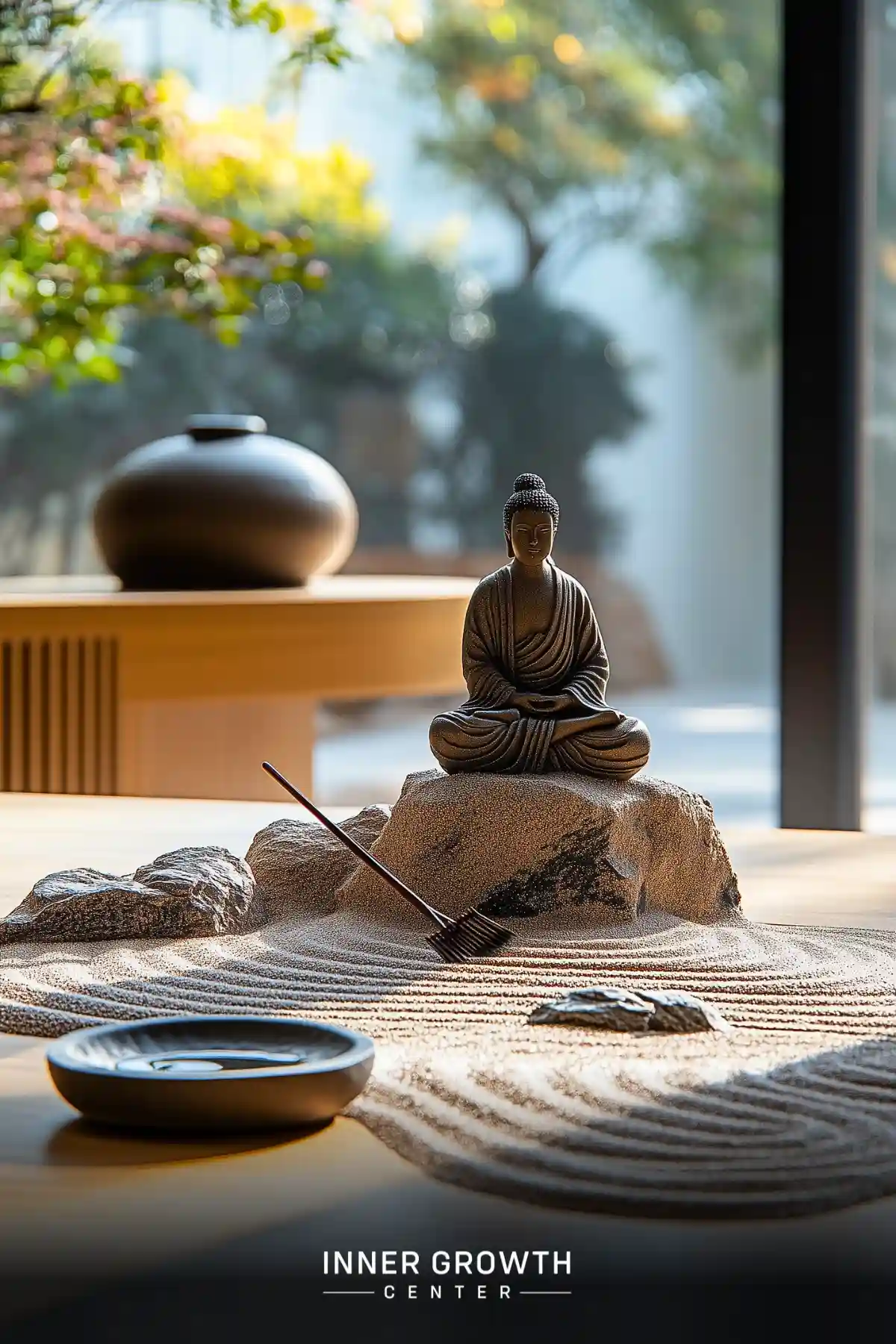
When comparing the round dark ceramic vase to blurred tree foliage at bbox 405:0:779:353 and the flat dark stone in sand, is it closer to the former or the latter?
the flat dark stone in sand

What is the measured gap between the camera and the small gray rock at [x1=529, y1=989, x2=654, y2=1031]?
5.81ft

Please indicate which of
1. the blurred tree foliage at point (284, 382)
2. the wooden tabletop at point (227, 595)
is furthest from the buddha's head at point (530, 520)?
the blurred tree foliage at point (284, 382)

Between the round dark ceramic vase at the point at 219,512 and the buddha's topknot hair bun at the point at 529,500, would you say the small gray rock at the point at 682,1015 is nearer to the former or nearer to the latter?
the buddha's topknot hair bun at the point at 529,500

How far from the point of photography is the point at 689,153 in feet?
25.5

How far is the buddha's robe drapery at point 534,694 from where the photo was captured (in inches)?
92.3

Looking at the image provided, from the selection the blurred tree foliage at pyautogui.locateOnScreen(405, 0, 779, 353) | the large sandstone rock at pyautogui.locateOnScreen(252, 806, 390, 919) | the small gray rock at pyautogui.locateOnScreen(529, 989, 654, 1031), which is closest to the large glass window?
the blurred tree foliage at pyautogui.locateOnScreen(405, 0, 779, 353)

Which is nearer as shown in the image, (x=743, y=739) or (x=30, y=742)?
(x=30, y=742)

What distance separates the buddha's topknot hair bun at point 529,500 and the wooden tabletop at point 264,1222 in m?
1.07

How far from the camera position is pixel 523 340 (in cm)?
820

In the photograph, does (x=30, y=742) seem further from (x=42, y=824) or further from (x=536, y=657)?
(x=536, y=657)

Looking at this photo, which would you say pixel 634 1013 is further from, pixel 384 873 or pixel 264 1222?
pixel 264 1222

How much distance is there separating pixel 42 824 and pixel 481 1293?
2138 mm

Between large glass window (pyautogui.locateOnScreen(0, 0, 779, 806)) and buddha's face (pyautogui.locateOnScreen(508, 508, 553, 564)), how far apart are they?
5.05 meters

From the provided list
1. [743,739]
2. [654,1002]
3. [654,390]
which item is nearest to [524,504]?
[654,1002]
